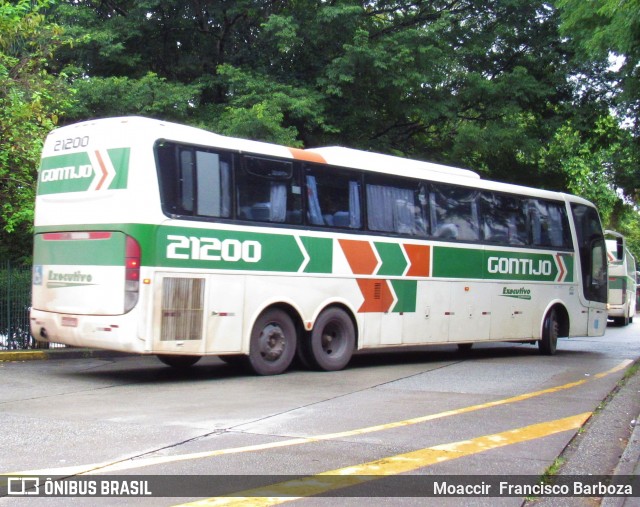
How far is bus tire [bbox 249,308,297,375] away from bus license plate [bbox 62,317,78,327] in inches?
97.8

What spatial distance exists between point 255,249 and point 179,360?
270cm

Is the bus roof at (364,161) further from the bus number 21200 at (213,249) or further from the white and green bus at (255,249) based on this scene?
the bus number 21200 at (213,249)

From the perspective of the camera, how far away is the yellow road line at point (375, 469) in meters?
5.53

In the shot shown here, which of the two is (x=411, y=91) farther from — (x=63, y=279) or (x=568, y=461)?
(x=568, y=461)

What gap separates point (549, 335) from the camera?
18438 millimetres

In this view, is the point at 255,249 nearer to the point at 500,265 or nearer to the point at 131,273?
the point at 131,273

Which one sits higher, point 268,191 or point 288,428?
point 268,191

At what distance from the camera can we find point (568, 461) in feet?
22.7

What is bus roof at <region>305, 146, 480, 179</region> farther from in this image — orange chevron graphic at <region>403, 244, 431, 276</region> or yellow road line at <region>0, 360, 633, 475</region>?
yellow road line at <region>0, 360, 633, 475</region>

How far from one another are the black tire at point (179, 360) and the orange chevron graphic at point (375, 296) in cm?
284

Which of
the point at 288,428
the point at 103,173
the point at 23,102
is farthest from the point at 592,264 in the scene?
the point at 288,428

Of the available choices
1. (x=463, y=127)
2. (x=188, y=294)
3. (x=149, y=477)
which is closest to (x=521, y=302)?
(x=463, y=127)

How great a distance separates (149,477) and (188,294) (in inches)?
222

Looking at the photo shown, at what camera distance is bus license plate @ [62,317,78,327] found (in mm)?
11438
